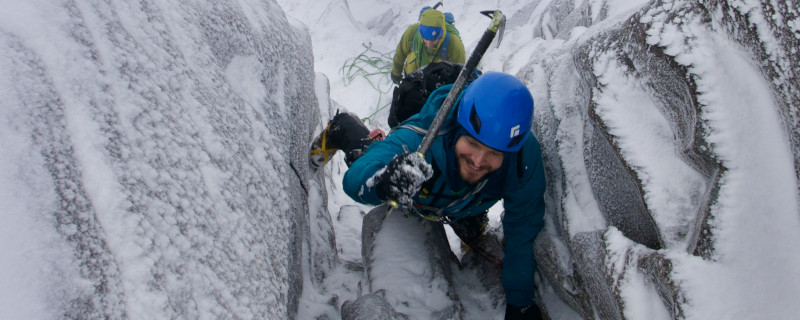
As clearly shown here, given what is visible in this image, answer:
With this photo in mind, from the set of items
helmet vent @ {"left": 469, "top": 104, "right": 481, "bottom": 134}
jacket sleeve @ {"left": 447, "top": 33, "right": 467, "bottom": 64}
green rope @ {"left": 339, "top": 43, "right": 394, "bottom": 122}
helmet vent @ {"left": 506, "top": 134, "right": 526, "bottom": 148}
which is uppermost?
jacket sleeve @ {"left": 447, "top": 33, "right": 467, "bottom": 64}

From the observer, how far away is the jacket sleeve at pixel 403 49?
20.7ft

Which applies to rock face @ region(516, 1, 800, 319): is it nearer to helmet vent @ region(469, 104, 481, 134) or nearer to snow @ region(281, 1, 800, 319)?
snow @ region(281, 1, 800, 319)

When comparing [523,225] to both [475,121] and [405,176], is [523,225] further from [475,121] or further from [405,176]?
[405,176]

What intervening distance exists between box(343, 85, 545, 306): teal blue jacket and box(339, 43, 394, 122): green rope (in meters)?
5.61

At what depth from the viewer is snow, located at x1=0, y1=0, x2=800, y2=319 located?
1495 mm

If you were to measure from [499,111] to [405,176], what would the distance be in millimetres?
577

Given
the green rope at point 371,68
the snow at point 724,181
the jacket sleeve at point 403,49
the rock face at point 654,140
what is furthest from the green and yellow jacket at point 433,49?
the snow at point 724,181

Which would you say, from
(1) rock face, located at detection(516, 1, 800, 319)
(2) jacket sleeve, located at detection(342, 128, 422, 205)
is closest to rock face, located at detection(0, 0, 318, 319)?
(2) jacket sleeve, located at detection(342, 128, 422, 205)

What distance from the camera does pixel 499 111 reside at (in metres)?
2.30

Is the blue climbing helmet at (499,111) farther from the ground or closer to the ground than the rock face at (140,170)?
farther from the ground

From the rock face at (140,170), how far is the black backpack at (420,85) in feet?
3.51

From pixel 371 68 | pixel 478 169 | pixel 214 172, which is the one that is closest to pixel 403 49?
pixel 371 68

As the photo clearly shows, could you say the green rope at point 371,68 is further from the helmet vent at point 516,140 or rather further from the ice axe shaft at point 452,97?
the helmet vent at point 516,140

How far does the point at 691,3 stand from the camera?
6.19ft
